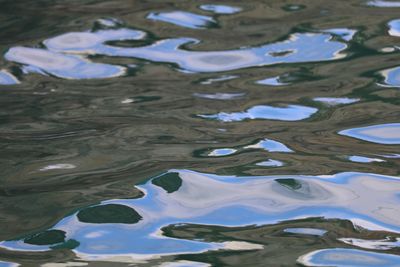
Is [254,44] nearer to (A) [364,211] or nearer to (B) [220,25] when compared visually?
(B) [220,25]

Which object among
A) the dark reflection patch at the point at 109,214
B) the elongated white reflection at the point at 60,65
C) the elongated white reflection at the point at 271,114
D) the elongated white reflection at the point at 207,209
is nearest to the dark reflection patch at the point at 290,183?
the elongated white reflection at the point at 207,209

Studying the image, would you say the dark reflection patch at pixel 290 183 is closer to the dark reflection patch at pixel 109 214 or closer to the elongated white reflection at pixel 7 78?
the dark reflection patch at pixel 109 214

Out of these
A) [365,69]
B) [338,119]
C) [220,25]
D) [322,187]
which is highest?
[220,25]

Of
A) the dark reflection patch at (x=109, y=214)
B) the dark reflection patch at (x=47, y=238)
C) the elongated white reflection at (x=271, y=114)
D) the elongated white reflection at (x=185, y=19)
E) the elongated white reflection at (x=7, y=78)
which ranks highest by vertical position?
the elongated white reflection at (x=185, y=19)

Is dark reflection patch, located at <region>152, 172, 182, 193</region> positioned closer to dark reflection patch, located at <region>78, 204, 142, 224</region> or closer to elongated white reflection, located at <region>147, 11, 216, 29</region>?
dark reflection patch, located at <region>78, 204, 142, 224</region>

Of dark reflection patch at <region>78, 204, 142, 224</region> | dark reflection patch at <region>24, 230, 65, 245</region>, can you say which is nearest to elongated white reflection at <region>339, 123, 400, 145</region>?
dark reflection patch at <region>78, 204, 142, 224</region>

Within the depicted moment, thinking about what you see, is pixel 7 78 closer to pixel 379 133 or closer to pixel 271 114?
pixel 271 114

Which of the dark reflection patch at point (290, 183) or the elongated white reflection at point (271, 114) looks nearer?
the dark reflection patch at point (290, 183)

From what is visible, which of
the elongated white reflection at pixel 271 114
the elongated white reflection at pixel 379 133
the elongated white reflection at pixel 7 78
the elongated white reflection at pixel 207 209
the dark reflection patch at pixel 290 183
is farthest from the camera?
the elongated white reflection at pixel 7 78

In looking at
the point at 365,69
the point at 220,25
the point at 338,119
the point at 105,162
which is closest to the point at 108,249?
the point at 105,162
